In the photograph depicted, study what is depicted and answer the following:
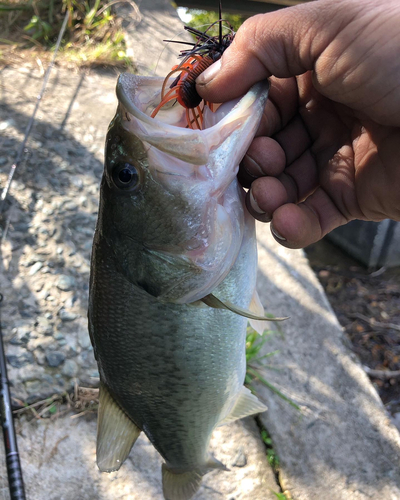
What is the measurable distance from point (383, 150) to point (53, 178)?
2.61m

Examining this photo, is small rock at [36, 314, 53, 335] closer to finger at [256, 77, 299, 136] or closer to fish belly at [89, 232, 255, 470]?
fish belly at [89, 232, 255, 470]

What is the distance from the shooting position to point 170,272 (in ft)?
4.28

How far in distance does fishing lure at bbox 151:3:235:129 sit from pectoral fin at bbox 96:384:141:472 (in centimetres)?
98

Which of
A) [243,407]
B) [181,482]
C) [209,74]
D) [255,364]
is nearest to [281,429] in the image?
[255,364]

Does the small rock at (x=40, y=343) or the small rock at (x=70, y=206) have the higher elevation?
the small rock at (x=70, y=206)

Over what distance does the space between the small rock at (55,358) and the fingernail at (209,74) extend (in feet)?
6.10

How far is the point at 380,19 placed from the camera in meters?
1.21

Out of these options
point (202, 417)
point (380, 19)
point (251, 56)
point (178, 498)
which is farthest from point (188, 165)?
point (178, 498)

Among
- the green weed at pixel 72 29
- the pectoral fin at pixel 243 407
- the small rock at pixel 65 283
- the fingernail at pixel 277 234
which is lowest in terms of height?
the small rock at pixel 65 283

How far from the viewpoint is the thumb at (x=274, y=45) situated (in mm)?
1251

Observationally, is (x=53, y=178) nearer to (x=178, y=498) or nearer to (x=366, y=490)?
(x=178, y=498)

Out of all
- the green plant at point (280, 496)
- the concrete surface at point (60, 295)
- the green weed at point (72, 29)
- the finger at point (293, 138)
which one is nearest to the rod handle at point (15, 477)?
the concrete surface at point (60, 295)

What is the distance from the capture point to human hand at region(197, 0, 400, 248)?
1.25m

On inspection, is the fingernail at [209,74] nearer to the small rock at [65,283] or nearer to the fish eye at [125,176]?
the fish eye at [125,176]
